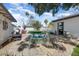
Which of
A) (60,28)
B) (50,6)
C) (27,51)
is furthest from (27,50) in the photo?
(50,6)

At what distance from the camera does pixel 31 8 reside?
390 cm

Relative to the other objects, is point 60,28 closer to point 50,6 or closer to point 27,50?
point 50,6


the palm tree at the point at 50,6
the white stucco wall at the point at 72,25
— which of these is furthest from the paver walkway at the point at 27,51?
the palm tree at the point at 50,6

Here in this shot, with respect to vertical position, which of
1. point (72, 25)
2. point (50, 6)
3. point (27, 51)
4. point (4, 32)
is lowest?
point (27, 51)

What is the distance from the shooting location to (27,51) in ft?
12.8

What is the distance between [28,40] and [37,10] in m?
0.66

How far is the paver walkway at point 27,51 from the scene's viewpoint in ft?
12.6

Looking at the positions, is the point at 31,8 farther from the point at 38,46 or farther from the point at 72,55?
the point at 72,55

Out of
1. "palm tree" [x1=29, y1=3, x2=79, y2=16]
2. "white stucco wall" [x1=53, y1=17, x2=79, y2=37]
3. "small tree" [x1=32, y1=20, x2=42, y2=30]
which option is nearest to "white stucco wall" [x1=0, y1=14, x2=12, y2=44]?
"small tree" [x1=32, y1=20, x2=42, y2=30]

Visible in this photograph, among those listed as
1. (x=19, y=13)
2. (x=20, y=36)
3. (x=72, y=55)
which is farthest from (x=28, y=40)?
(x=72, y=55)

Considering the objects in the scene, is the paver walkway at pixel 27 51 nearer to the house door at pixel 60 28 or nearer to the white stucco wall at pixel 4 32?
the white stucco wall at pixel 4 32

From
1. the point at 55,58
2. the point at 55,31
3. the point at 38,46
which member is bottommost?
the point at 55,58

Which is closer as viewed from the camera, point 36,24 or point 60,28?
point 36,24

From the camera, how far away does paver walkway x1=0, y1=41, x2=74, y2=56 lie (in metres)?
3.85
